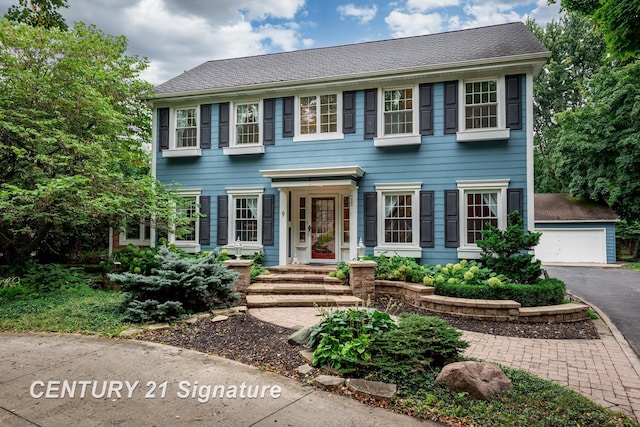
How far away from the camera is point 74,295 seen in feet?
24.4

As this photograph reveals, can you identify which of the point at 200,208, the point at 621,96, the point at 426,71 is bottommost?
the point at 200,208

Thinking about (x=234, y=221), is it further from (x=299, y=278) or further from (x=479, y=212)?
(x=479, y=212)

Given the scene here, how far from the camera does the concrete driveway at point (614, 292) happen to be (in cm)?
630

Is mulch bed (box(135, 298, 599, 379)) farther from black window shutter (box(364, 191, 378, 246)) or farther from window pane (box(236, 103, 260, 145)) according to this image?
window pane (box(236, 103, 260, 145))

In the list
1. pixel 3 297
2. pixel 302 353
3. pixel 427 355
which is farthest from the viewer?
pixel 3 297

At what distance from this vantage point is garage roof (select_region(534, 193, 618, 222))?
17469 millimetres

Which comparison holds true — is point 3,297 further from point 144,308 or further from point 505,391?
point 505,391

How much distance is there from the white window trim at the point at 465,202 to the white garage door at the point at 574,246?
1128cm

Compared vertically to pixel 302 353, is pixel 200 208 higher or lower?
higher

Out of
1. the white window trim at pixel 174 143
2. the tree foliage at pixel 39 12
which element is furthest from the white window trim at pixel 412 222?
the tree foliage at pixel 39 12

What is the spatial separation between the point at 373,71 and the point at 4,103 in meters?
7.87

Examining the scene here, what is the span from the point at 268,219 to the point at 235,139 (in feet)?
8.24

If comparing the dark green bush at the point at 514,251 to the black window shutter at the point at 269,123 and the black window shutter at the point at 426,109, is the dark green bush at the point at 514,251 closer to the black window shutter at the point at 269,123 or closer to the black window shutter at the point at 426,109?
the black window shutter at the point at 426,109

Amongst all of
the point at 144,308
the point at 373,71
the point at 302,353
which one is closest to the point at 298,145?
the point at 373,71
